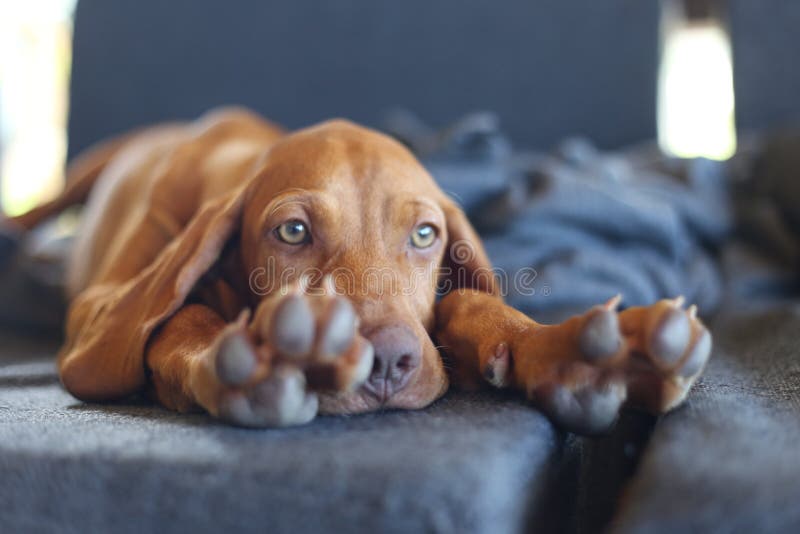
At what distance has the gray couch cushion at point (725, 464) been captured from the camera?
0.91 m

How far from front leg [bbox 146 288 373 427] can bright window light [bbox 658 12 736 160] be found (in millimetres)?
3073

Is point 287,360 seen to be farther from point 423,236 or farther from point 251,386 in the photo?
point 423,236

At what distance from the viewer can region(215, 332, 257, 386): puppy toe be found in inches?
44.7

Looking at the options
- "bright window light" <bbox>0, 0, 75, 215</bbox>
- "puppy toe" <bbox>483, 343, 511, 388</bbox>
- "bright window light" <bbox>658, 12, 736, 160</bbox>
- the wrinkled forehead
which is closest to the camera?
"puppy toe" <bbox>483, 343, 511, 388</bbox>

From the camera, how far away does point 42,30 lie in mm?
6145

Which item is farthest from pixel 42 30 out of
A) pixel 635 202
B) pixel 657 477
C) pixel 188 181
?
pixel 657 477

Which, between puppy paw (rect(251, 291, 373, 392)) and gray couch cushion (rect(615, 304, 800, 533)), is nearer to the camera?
gray couch cushion (rect(615, 304, 800, 533))

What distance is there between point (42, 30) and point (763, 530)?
21.1ft

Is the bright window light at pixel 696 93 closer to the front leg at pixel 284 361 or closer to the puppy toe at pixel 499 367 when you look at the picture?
the puppy toe at pixel 499 367

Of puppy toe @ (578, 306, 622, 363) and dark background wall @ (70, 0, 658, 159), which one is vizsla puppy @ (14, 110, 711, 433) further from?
dark background wall @ (70, 0, 658, 159)

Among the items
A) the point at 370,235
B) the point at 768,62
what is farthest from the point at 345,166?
the point at 768,62

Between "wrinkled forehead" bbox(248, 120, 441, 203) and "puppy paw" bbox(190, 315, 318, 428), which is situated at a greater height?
"wrinkled forehead" bbox(248, 120, 441, 203)

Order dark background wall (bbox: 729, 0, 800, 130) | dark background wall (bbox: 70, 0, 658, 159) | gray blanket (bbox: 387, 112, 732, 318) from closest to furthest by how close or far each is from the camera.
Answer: gray blanket (bbox: 387, 112, 732, 318) → dark background wall (bbox: 729, 0, 800, 130) → dark background wall (bbox: 70, 0, 658, 159)

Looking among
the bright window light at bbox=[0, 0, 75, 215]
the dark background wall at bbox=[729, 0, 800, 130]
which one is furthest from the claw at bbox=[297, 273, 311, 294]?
the bright window light at bbox=[0, 0, 75, 215]
